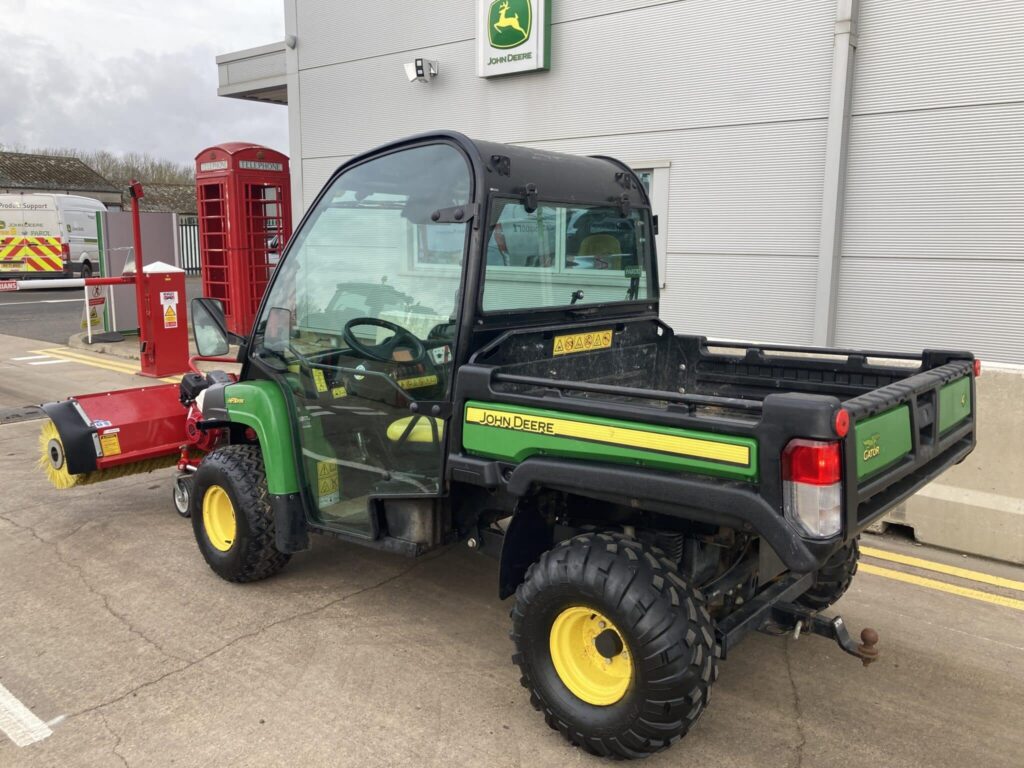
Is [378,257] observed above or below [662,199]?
below

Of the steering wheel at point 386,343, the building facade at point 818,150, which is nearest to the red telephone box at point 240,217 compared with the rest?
the building facade at point 818,150

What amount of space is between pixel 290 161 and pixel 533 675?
37.2ft

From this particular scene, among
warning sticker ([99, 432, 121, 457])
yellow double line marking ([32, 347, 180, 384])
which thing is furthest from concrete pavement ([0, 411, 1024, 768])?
yellow double line marking ([32, 347, 180, 384])

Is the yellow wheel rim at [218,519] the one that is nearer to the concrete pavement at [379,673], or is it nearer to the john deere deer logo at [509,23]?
the concrete pavement at [379,673]

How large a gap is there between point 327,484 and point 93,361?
934 centimetres

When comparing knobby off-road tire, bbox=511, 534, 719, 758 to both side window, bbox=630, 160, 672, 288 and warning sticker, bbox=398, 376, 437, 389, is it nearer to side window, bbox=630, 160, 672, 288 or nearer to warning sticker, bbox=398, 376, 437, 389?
warning sticker, bbox=398, 376, 437, 389

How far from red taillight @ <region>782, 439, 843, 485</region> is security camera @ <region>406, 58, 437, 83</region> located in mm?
9359

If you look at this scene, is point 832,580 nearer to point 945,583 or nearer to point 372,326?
point 945,583

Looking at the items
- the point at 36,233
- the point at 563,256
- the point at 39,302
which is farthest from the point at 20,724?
the point at 36,233

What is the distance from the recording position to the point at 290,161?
12844mm

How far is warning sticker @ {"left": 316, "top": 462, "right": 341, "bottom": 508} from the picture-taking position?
152 inches

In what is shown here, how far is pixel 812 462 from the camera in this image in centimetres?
239

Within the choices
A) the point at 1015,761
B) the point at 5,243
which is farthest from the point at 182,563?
the point at 5,243

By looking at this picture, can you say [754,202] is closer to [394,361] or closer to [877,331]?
[877,331]
